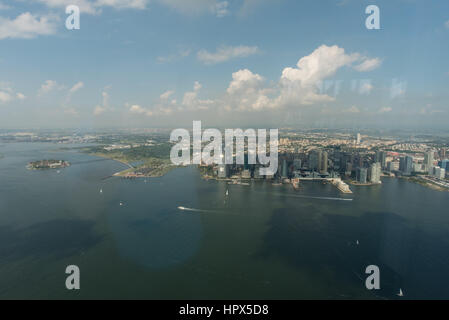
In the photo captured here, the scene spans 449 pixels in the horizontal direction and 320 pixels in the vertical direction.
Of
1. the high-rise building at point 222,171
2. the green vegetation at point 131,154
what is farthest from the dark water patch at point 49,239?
the green vegetation at point 131,154

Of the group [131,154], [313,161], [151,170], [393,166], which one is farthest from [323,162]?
[131,154]

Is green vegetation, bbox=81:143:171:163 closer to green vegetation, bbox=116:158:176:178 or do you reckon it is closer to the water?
green vegetation, bbox=116:158:176:178

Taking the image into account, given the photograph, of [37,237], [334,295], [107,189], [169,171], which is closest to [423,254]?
[334,295]

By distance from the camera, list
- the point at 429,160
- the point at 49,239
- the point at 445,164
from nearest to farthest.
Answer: the point at 49,239, the point at 445,164, the point at 429,160

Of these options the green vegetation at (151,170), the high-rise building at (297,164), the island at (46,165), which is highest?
the high-rise building at (297,164)

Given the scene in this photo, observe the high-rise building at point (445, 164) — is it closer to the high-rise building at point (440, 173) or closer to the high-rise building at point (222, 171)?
the high-rise building at point (440, 173)

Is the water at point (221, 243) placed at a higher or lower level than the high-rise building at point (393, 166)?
lower

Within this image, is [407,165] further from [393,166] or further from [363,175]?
[363,175]
